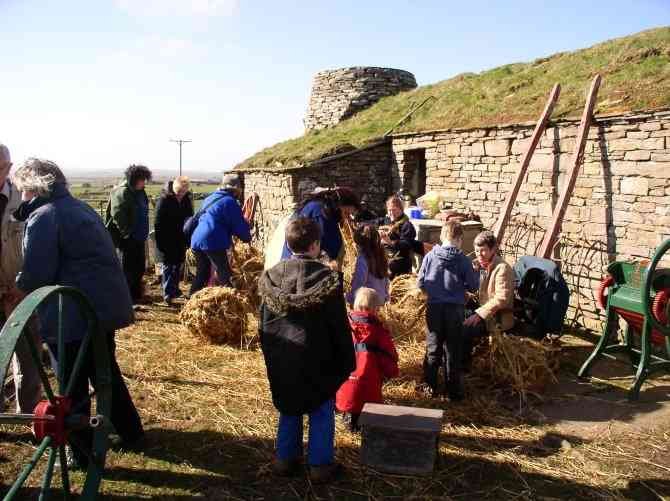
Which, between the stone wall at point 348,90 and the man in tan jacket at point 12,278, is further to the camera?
the stone wall at point 348,90

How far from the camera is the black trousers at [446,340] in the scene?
4.67 m

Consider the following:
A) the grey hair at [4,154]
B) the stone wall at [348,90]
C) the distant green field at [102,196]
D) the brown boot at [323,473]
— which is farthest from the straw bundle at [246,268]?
the stone wall at [348,90]

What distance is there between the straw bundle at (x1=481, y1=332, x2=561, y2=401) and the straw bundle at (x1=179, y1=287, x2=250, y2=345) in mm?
2761

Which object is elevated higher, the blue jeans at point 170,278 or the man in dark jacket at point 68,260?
the man in dark jacket at point 68,260

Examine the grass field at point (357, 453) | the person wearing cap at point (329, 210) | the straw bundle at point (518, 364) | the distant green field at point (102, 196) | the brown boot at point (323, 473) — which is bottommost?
the grass field at point (357, 453)

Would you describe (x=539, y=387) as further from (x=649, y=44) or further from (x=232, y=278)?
(x=649, y=44)

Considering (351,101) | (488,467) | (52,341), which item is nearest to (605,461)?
(488,467)

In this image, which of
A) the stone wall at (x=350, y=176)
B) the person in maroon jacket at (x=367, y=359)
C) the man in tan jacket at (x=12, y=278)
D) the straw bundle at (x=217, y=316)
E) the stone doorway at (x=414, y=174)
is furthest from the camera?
the stone wall at (x=350, y=176)

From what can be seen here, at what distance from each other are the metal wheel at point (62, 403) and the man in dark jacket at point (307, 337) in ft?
3.19

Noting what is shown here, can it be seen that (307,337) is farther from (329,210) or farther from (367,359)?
(329,210)

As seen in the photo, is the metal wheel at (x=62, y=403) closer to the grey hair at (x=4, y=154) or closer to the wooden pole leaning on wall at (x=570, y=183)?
the grey hair at (x=4, y=154)

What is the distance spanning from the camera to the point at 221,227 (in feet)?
21.7

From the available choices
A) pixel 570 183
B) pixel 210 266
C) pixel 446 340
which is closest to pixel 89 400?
pixel 446 340

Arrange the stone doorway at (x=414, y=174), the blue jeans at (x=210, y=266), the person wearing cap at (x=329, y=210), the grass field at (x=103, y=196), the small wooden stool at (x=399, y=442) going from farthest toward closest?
the grass field at (x=103, y=196), the stone doorway at (x=414, y=174), the blue jeans at (x=210, y=266), the person wearing cap at (x=329, y=210), the small wooden stool at (x=399, y=442)
